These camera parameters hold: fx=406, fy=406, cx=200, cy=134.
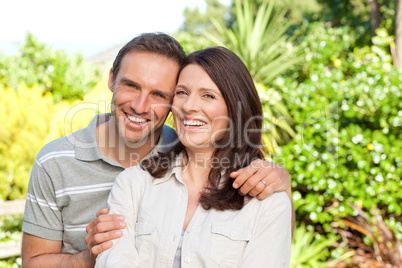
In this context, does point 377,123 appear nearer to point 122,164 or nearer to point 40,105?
point 122,164

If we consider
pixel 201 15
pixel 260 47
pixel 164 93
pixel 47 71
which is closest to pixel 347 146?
pixel 260 47

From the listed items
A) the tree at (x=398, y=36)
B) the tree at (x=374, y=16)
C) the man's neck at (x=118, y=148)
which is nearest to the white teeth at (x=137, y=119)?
the man's neck at (x=118, y=148)

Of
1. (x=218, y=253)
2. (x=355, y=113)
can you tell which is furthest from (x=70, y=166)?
(x=355, y=113)

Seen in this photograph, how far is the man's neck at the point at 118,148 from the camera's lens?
2500mm

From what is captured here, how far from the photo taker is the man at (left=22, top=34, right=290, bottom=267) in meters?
2.35

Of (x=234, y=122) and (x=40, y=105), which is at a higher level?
(x=234, y=122)

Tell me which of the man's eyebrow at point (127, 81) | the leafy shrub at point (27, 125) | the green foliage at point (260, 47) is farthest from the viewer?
the green foliage at point (260, 47)

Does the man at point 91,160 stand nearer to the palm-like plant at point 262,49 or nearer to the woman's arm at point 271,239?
the woman's arm at point 271,239

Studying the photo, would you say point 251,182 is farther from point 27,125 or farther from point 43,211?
point 27,125

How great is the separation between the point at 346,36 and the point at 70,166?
5.49 metres

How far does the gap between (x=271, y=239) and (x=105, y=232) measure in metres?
0.75

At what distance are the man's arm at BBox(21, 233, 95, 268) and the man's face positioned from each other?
742 millimetres

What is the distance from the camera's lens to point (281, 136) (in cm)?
571

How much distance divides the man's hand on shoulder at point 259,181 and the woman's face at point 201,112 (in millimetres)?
250
